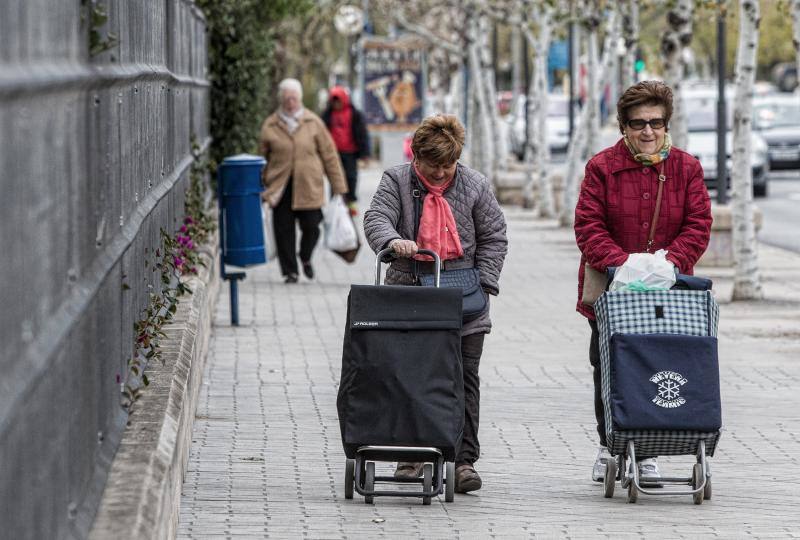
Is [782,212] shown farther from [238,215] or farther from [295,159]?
[238,215]

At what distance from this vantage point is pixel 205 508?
6707 millimetres

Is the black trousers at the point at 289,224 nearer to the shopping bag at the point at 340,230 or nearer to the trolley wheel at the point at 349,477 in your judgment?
the shopping bag at the point at 340,230

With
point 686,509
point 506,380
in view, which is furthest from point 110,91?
point 506,380

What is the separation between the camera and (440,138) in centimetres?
692

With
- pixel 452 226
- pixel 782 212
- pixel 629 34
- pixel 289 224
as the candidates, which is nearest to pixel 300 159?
pixel 289 224

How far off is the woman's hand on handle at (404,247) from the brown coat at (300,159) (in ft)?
29.3

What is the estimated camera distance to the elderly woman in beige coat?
15.8 m

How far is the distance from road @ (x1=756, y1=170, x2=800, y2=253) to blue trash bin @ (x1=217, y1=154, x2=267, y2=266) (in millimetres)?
10369

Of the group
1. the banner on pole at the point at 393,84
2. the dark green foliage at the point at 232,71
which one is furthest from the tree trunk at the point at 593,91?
the banner on pole at the point at 393,84

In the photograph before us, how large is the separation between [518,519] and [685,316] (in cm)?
100

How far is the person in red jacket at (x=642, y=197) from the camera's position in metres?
7.02

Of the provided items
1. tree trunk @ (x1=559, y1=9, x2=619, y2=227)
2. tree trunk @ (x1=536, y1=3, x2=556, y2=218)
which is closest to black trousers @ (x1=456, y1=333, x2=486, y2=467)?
tree trunk @ (x1=559, y1=9, x2=619, y2=227)

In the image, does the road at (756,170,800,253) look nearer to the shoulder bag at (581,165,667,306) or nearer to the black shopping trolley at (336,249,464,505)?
the shoulder bag at (581,165,667,306)

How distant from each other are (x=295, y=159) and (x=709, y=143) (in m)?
15.4
